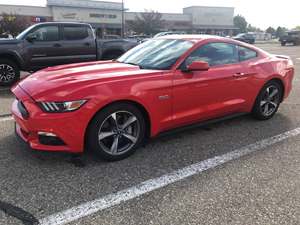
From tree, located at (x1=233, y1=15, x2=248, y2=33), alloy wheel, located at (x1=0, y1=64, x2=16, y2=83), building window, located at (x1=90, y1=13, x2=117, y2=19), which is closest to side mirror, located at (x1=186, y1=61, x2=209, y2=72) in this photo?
alloy wheel, located at (x1=0, y1=64, x2=16, y2=83)

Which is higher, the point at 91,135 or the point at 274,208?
the point at 91,135

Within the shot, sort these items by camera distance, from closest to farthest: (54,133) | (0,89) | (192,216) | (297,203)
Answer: (192,216) → (297,203) → (54,133) → (0,89)

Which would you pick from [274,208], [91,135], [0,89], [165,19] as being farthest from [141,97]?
[165,19]

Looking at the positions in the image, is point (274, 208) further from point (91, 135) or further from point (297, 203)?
point (91, 135)

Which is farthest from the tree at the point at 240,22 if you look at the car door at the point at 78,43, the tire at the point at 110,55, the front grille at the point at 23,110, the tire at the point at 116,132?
the front grille at the point at 23,110

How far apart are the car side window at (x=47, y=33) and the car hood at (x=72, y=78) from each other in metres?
5.33

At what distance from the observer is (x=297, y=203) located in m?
3.03

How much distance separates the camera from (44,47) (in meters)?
9.22

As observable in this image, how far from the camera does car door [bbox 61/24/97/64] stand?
965 cm

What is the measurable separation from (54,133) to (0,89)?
5668 millimetres

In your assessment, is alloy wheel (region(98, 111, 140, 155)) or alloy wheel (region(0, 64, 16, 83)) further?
alloy wheel (region(0, 64, 16, 83))

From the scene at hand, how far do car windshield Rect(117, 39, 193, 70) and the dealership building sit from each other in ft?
166

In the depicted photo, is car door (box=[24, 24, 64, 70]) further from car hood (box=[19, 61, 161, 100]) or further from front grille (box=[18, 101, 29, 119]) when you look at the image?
front grille (box=[18, 101, 29, 119])

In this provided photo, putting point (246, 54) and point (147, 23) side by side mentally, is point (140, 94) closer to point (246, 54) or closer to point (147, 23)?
point (246, 54)
